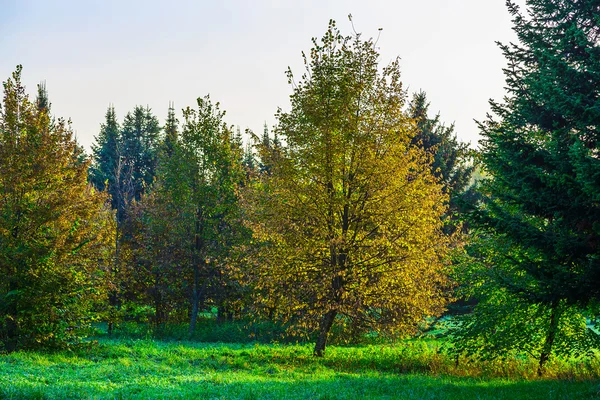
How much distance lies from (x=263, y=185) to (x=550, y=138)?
9.64m

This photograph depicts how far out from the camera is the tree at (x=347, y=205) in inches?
656

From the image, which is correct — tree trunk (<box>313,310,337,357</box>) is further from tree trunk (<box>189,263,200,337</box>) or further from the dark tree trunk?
the dark tree trunk

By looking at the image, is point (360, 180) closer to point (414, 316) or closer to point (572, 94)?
point (414, 316)

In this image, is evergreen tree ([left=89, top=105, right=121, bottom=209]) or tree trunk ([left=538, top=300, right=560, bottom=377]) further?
evergreen tree ([left=89, top=105, right=121, bottom=209])

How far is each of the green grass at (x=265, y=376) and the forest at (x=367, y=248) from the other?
9cm

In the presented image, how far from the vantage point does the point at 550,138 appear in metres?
12.0

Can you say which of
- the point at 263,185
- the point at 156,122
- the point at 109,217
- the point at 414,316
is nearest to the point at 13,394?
the point at 263,185

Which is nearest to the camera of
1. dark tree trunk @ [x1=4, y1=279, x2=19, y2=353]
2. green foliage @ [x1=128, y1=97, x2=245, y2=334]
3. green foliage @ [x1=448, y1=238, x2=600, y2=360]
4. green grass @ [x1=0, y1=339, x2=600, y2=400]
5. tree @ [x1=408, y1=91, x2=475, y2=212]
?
green grass @ [x1=0, y1=339, x2=600, y2=400]

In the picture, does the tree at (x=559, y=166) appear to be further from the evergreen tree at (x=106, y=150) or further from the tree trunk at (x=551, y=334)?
the evergreen tree at (x=106, y=150)

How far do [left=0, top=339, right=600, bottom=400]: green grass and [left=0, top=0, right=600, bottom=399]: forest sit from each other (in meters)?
0.09

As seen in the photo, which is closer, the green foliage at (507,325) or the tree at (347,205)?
the green foliage at (507,325)

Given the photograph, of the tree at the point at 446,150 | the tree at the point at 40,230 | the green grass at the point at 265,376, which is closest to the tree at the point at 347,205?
the green grass at the point at 265,376

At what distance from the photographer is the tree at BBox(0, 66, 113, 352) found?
54.7 feet

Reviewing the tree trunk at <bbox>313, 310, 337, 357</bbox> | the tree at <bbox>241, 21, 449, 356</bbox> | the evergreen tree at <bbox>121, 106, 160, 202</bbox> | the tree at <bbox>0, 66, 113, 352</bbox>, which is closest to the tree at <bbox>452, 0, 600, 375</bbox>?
the tree at <bbox>241, 21, 449, 356</bbox>
